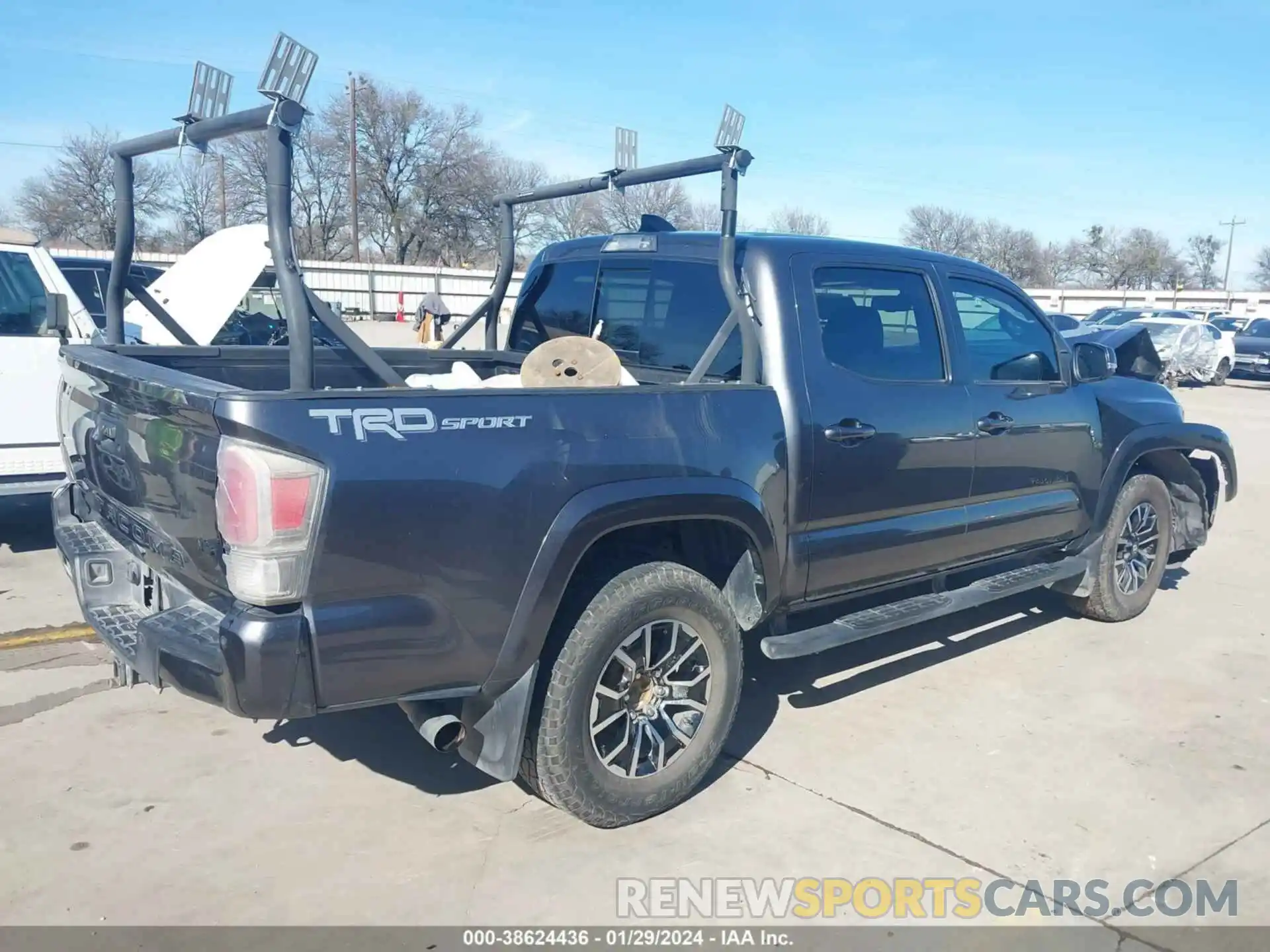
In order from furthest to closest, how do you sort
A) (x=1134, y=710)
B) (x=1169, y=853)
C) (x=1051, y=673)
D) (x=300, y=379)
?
1. (x=1051, y=673)
2. (x=1134, y=710)
3. (x=1169, y=853)
4. (x=300, y=379)

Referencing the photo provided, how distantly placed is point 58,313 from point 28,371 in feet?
1.66

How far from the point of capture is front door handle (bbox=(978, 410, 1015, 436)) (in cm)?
479

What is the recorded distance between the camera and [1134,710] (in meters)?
4.86

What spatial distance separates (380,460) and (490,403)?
38 centimetres

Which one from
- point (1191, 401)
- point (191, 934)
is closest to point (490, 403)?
point (191, 934)

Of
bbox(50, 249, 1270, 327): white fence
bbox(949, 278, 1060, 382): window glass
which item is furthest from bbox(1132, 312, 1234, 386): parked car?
bbox(949, 278, 1060, 382): window glass

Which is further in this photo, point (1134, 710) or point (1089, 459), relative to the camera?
point (1089, 459)

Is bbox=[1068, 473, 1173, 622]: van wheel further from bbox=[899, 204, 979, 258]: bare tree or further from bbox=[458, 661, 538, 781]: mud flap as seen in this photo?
bbox=[899, 204, 979, 258]: bare tree

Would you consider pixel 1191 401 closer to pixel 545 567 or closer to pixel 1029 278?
pixel 545 567

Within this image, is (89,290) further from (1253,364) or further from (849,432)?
(1253,364)

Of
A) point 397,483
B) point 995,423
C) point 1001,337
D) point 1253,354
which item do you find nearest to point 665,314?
point 995,423

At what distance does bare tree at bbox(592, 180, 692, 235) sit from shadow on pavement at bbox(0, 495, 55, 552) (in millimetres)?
4148

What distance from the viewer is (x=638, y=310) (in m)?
4.61

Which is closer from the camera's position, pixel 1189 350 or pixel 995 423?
pixel 995 423
